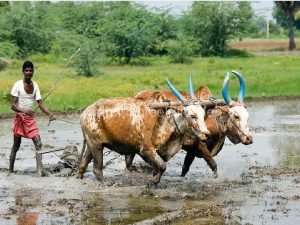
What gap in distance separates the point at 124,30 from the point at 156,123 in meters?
27.1

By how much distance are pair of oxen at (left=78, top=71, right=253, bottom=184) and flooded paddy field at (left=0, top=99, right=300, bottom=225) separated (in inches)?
21.6

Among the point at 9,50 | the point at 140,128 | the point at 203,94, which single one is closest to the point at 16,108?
the point at 140,128

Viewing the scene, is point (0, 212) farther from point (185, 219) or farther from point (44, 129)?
point (44, 129)

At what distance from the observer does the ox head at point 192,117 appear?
10.3 meters

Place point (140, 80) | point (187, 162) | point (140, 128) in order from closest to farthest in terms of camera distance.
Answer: point (140, 128) → point (187, 162) → point (140, 80)

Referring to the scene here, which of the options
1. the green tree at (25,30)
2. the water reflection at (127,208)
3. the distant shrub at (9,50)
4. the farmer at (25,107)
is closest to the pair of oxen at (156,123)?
the water reflection at (127,208)

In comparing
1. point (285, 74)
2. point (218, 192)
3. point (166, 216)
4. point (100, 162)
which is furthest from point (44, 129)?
point (285, 74)

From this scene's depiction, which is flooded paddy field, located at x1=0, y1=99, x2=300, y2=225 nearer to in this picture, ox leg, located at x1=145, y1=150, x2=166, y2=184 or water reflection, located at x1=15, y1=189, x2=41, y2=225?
water reflection, located at x1=15, y1=189, x2=41, y2=225

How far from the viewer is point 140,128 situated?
35.3ft

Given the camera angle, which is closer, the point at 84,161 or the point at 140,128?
the point at 140,128

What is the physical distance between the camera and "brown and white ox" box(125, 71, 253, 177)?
10938 mm

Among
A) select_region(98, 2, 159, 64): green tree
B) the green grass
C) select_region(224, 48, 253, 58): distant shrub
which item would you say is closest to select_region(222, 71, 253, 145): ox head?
the green grass

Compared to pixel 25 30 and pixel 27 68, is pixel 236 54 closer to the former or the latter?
pixel 25 30

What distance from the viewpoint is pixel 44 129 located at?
17812 mm
